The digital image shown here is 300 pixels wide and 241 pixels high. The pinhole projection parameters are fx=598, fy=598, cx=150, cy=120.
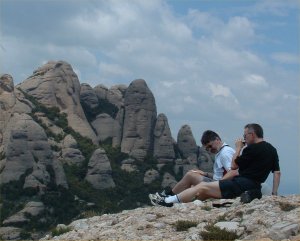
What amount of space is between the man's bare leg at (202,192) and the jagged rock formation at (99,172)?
67.5m

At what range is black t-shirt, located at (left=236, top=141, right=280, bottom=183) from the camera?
10.6 meters

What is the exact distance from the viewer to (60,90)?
94.6 m

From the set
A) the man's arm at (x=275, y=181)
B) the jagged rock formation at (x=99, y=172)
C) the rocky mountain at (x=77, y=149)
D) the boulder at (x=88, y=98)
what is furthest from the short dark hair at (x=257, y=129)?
the boulder at (x=88, y=98)

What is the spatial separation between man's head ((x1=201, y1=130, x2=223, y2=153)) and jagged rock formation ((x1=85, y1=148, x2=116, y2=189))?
2648 inches

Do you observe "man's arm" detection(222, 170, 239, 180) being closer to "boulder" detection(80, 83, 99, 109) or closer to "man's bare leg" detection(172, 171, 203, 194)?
"man's bare leg" detection(172, 171, 203, 194)

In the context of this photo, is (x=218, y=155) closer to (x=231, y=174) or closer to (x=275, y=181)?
(x=231, y=174)

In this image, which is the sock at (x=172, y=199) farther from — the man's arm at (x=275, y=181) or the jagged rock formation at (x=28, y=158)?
the jagged rock formation at (x=28, y=158)

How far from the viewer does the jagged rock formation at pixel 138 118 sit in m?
94.1

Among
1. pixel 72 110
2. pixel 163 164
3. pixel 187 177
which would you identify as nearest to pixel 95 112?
pixel 72 110

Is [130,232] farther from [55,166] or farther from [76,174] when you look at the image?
[76,174]

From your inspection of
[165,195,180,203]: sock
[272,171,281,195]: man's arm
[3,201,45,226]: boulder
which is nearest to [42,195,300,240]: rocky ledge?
[165,195,180,203]: sock

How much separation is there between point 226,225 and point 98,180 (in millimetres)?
70176

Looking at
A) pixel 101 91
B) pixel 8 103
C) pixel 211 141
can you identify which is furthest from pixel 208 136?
pixel 101 91

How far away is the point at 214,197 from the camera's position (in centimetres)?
1107
